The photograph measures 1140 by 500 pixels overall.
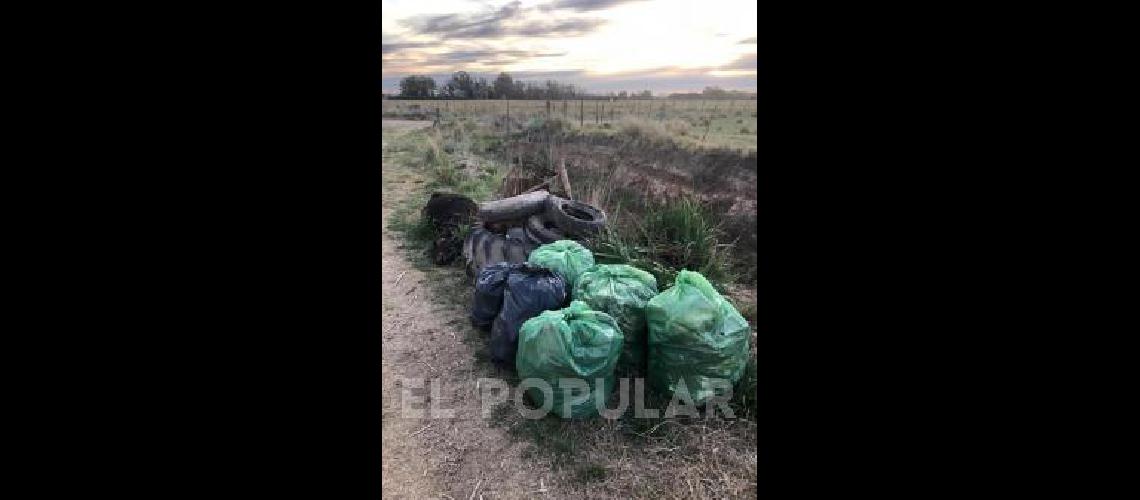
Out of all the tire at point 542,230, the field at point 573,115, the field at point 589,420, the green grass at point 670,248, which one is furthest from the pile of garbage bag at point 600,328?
the field at point 573,115

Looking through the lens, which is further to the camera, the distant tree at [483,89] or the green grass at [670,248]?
the distant tree at [483,89]

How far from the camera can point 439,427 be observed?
3.03 metres

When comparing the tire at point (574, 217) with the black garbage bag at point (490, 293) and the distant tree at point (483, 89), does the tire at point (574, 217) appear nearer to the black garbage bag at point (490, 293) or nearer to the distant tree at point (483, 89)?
the black garbage bag at point (490, 293)

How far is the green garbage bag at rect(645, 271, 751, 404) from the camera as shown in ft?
9.52

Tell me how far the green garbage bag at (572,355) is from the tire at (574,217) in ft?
6.10

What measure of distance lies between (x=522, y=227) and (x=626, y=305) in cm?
219

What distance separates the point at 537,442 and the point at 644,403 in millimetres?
587

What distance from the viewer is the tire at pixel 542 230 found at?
486 cm

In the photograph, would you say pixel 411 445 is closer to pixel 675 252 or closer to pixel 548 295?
pixel 548 295

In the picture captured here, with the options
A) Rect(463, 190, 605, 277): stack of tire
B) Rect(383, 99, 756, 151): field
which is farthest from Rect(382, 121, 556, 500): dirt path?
Rect(383, 99, 756, 151): field

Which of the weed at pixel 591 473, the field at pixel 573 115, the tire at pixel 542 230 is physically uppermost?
the field at pixel 573 115

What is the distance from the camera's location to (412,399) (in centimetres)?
328
